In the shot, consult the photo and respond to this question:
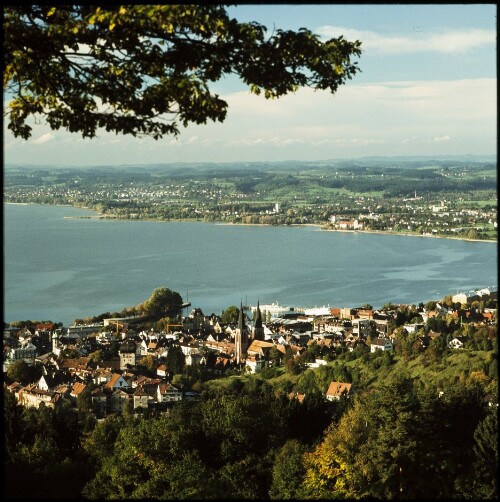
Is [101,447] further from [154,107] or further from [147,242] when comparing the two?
[147,242]

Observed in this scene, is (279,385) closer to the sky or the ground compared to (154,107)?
closer to the ground

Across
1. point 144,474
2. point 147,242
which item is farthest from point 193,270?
point 144,474

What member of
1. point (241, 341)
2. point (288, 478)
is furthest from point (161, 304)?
point (288, 478)

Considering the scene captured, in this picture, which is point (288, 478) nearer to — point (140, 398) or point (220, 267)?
point (140, 398)

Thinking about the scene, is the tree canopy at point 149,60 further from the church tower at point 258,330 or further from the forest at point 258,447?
the church tower at point 258,330

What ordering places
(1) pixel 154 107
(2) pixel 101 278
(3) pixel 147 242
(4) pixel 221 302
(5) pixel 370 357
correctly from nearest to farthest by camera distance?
(1) pixel 154 107 → (5) pixel 370 357 → (4) pixel 221 302 → (2) pixel 101 278 → (3) pixel 147 242

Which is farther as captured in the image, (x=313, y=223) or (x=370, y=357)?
(x=313, y=223)
